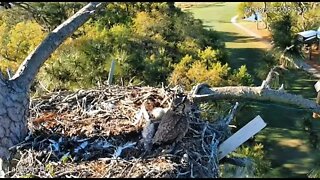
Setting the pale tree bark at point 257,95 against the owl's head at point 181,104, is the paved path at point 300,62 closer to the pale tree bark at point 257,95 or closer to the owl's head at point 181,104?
the pale tree bark at point 257,95

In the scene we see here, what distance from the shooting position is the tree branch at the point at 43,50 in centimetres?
373

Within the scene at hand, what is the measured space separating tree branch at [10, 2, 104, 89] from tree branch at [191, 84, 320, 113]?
3.28 ft

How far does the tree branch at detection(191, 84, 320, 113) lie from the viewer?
3.98 m

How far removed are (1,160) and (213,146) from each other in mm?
1459

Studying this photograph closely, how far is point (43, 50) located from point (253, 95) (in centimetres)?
156

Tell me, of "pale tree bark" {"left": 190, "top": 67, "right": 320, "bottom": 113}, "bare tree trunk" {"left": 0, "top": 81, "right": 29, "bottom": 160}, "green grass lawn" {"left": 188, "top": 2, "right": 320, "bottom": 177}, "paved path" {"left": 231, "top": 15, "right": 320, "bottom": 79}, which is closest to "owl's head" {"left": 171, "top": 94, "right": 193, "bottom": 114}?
"pale tree bark" {"left": 190, "top": 67, "right": 320, "bottom": 113}

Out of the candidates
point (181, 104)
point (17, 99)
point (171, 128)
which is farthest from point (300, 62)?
point (17, 99)

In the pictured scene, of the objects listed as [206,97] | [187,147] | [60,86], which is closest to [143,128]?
[187,147]

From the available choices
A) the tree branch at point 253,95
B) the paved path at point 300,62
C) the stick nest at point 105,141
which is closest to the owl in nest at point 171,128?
the stick nest at point 105,141

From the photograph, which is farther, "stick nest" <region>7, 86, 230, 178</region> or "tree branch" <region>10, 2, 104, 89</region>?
"tree branch" <region>10, 2, 104, 89</region>

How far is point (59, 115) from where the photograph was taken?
4.07 m

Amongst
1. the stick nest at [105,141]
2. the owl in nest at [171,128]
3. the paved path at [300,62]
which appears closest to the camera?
the stick nest at [105,141]

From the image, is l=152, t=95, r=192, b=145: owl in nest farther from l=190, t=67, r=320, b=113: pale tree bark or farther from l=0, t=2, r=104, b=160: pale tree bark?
l=0, t=2, r=104, b=160: pale tree bark

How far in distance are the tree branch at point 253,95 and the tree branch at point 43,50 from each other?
1.00 metres
